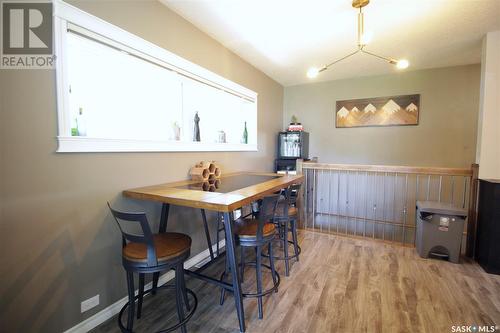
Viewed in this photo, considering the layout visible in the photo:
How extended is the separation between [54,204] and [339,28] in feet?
10.5

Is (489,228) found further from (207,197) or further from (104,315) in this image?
(104,315)

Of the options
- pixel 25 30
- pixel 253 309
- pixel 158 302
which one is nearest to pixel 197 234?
pixel 158 302

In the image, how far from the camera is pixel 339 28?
2.65 metres

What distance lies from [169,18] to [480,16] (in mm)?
3238

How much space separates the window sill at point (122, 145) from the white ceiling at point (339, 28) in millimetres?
1375

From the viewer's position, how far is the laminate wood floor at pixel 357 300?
1.74m

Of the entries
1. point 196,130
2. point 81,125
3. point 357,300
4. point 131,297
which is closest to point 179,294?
point 131,297

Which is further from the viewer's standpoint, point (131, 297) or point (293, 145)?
point (293, 145)

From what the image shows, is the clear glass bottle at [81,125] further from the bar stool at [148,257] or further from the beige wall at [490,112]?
the beige wall at [490,112]

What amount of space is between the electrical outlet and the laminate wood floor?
0.18 m

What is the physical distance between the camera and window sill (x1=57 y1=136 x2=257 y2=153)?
1556mm

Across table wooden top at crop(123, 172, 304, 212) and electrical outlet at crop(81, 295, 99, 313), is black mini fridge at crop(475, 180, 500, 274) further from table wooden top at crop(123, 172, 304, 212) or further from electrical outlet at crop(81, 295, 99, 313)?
electrical outlet at crop(81, 295, 99, 313)

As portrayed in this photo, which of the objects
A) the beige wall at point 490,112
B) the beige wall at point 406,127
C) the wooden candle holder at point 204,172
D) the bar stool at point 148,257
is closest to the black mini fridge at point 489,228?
the beige wall at point 490,112

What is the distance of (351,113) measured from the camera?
4559 mm
